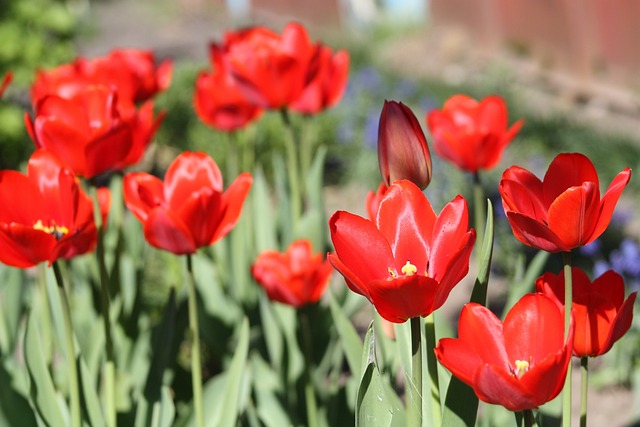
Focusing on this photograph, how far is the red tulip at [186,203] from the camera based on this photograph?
1.33 m

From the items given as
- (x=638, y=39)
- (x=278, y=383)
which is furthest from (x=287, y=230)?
(x=638, y=39)

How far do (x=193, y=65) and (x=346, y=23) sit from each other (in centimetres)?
473

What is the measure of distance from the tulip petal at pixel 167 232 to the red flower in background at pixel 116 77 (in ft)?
2.24

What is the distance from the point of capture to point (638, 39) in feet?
18.1

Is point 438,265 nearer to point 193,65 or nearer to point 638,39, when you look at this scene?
point 638,39

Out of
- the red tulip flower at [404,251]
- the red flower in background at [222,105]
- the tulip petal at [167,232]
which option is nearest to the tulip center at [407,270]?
the red tulip flower at [404,251]

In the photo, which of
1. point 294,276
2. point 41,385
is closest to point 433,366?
point 294,276

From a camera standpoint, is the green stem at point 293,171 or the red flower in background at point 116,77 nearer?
the red flower in background at point 116,77

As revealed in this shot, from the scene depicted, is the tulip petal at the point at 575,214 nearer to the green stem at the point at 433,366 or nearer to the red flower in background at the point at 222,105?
the green stem at the point at 433,366

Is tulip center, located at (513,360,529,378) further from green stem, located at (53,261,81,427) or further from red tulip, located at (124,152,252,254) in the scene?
green stem, located at (53,261,81,427)

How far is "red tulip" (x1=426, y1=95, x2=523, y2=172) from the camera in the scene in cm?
169

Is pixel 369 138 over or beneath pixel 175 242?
beneath

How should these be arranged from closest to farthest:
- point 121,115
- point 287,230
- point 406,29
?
point 121,115, point 287,230, point 406,29

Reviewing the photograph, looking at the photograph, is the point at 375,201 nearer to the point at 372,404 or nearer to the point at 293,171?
the point at 372,404
